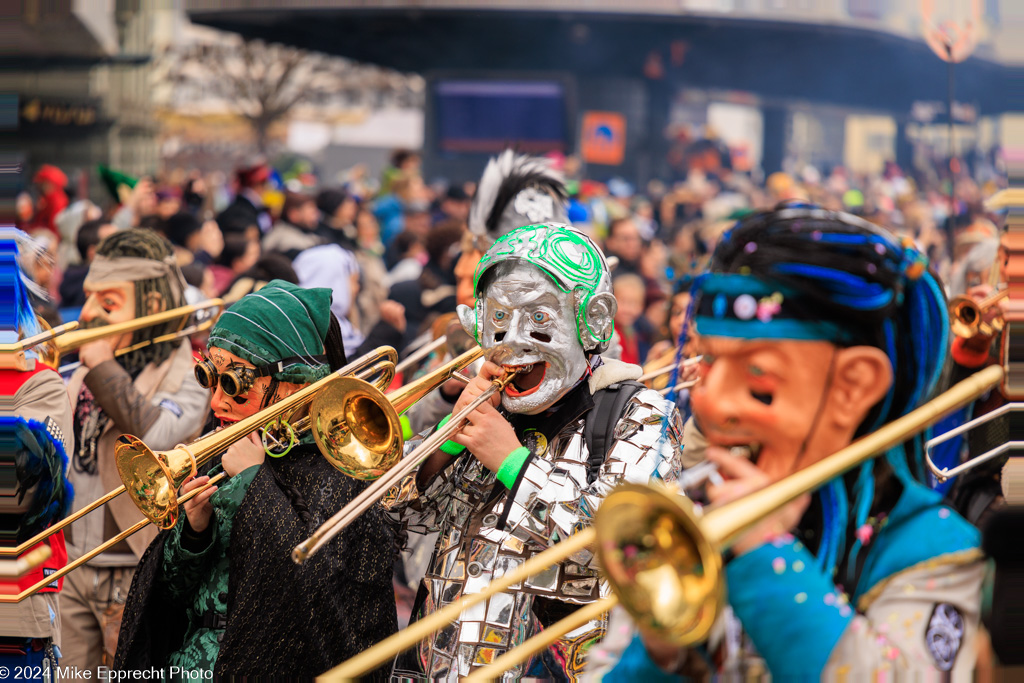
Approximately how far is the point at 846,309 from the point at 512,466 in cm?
135

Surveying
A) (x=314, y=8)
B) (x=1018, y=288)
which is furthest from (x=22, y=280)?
(x=314, y=8)

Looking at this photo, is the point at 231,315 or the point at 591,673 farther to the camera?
the point at 231,315

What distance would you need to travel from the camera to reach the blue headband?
6.07 feet

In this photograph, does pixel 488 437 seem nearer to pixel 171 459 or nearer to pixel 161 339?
pixel 171 459

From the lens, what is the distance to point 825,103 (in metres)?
35.1

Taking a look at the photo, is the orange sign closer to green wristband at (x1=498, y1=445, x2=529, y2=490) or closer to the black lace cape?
the black lace cape

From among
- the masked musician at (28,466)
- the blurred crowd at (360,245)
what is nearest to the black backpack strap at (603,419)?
the blurred crowd at (360,245)

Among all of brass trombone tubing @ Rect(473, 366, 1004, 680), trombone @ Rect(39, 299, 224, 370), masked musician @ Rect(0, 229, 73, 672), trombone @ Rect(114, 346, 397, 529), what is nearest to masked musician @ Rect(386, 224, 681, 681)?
trombone @ Rect(114, 346, 397, 529)

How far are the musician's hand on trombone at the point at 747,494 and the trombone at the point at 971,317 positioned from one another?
8.69 feet

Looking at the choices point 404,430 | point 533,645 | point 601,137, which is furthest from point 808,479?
point 601,137

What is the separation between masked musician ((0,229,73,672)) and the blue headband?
2480 mm

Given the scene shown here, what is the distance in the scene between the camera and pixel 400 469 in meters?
2.99

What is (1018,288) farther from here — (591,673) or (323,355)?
(323,355)

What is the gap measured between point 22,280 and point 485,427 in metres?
1.92
